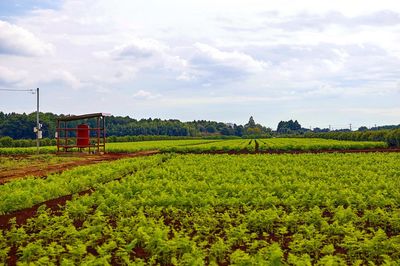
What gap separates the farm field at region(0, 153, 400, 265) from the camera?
29.5 feet

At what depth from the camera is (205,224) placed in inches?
458

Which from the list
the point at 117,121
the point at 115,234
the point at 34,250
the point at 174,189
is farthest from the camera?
the point at 117,121

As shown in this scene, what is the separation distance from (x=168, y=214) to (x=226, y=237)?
286cm

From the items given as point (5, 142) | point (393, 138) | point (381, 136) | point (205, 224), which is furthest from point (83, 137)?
point (381, 136)

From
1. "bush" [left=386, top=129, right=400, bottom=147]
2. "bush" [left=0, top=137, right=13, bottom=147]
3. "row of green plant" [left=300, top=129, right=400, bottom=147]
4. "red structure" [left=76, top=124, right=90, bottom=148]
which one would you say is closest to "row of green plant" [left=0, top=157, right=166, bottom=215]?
"red structure" [left=76, top=124, right=90, bottom=148]

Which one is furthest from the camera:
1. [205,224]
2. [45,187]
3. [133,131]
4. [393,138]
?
[133,131]

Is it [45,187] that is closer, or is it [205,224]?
[205,224]

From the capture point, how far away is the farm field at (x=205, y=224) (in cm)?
900

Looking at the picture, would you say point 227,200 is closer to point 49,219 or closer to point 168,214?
point 168,214

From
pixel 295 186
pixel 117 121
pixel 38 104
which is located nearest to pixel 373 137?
pixel 38 104

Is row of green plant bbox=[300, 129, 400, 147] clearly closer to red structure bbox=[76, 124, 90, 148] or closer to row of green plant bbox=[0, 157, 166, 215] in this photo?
red structure bbox=[76, 124, 90, 148]

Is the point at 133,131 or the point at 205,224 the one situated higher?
the point at 133,131

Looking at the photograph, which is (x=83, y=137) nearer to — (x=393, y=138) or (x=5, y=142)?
(x=5, y=142)

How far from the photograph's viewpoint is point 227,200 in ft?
46.4
